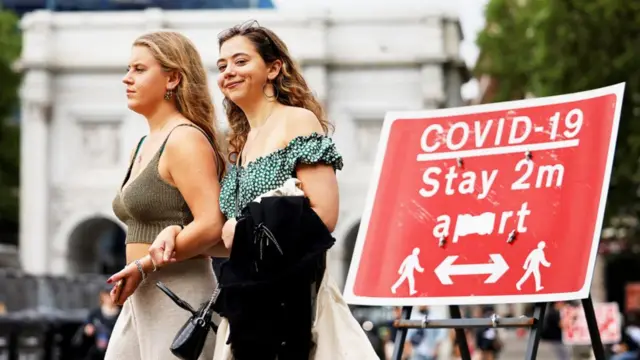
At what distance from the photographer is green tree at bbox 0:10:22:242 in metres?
57.2

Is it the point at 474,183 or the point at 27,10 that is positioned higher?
the point at 27,10

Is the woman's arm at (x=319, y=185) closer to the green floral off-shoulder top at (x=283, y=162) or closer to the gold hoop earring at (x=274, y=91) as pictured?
the green floral off-shoulder top at (x=283, y=162)

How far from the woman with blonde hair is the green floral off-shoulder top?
0.27 meters

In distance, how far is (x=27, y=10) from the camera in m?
82.1

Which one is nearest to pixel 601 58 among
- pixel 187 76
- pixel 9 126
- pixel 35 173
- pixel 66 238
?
pixel 187 76

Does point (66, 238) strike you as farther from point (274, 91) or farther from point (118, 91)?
point (274, 91)

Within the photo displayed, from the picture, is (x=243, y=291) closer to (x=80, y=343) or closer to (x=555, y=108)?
(x=555, y=108)

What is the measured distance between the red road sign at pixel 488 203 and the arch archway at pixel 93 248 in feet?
162

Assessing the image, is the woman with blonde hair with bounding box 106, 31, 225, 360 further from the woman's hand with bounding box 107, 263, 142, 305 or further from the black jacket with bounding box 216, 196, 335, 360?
the black jacket with bounding box 216, 196, 335, 360

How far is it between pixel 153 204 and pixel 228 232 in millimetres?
532

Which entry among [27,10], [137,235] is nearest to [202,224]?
[137,235]

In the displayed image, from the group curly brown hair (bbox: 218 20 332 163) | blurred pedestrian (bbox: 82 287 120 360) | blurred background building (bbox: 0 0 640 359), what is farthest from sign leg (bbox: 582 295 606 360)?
blurred background building (bbox: 0 0 640 359)

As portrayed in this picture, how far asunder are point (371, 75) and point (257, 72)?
50.7 m

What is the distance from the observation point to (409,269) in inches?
214
